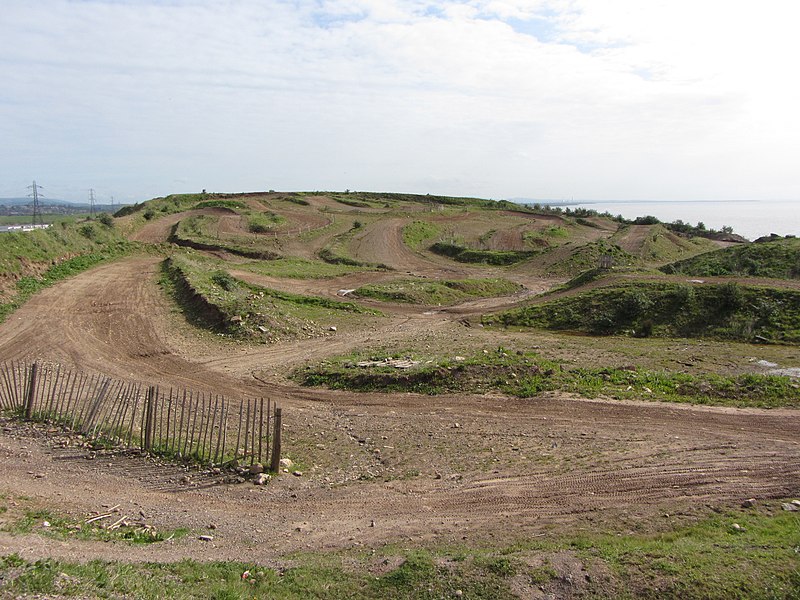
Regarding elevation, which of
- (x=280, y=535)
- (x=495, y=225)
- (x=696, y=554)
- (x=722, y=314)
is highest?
(x=495, y=225)

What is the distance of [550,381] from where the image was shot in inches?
715

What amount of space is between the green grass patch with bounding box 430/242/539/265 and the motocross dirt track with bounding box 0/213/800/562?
115 feet

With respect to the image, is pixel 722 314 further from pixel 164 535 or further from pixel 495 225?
pixel 495 225

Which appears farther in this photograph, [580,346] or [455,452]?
[580,346]

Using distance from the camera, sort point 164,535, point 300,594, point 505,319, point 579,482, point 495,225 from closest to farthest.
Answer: point 300,594 → point 164,535 → point 579,482 → point 505,319 → point 495,225

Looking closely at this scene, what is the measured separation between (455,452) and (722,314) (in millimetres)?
19289

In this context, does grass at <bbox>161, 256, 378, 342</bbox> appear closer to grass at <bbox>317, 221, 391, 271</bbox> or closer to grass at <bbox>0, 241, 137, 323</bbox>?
grass at <bbox>0, 241, 137, 323</bbox>

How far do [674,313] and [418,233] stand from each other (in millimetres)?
39126

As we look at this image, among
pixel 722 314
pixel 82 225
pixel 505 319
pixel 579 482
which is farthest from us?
pixel 82 225

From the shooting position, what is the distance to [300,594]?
8070mm

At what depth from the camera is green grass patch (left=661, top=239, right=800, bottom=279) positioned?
34.9 metres

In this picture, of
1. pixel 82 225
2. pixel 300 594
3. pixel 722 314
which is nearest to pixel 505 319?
pixel 722 314

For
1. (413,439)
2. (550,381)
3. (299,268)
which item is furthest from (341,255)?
(413,439)

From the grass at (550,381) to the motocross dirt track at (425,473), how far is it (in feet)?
2.06
